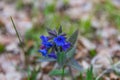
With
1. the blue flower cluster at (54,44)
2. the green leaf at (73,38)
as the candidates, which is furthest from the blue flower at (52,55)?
the green leaf at (73,38)

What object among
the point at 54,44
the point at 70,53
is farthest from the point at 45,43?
the point at 70,53

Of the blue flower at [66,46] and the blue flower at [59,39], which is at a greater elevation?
the blue flower at [59,39]

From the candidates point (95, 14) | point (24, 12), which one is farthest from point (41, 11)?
point (95, 14)

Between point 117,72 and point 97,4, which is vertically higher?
point 97,4

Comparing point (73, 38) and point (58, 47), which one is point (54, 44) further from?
point (73, 38)

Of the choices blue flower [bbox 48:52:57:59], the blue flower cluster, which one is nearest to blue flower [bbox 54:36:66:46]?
the blue flower cluster

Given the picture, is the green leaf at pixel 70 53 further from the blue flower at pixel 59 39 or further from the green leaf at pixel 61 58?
the blue flower at pixel 59 39

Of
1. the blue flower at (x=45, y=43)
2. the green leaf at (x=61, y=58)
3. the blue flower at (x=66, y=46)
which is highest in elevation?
the blue flower at (x=45, y=43)

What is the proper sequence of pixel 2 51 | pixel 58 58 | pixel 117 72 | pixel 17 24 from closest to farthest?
1. pixel 58 58
2. pixel 117 72
3. pixel 2 51
4. pixel 17 24

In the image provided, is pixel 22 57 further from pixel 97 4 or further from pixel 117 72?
pixel 97 4
